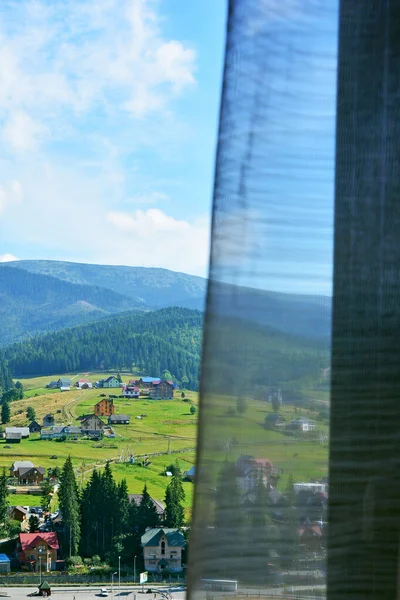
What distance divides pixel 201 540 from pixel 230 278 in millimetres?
112

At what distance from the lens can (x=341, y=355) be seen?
291 mm

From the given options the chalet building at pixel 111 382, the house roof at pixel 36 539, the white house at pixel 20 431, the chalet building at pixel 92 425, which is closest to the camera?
the house roof at pixel 36 539

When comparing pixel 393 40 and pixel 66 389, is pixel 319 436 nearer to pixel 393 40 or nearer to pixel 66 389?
pixel 393 40

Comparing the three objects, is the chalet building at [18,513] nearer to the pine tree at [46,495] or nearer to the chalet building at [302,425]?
the pine tree at [46,495]

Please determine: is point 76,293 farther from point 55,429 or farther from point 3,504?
point 3,504

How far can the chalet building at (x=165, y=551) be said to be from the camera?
147cm

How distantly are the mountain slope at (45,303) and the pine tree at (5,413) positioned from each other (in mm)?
804

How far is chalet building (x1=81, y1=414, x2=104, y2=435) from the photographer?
7.84 feet

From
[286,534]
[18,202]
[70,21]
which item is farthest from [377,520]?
[18,202]

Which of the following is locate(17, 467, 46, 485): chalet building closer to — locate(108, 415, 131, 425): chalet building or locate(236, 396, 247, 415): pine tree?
locate(108, 415, 131, 425): chalet building

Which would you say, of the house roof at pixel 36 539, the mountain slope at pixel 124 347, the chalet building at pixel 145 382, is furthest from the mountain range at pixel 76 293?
the house roof at pixel 36 539

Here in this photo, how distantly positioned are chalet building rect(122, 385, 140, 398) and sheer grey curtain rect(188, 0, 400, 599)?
2.09m

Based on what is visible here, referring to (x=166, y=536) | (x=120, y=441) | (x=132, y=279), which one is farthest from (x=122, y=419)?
(x=132, y=279)

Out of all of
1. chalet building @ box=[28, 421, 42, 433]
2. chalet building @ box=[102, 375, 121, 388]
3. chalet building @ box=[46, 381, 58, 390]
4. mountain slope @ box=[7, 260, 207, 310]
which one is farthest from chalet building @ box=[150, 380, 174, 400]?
mountain slope @ box=[7, 260, 207, 310]
